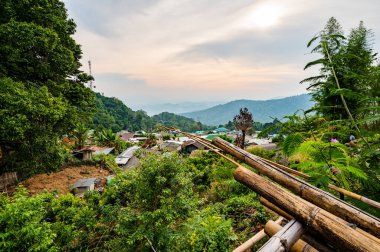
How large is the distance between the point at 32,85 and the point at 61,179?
7243 millimetres

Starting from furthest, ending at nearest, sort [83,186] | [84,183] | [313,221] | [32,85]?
[84,183], [83,186], [32,85], [313,221]

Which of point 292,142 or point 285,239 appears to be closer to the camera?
point 285,239

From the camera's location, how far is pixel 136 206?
6.43 m

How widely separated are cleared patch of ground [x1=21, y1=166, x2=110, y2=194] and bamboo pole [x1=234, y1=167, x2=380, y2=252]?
12.5 m

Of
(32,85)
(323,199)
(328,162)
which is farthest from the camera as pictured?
(32,85)

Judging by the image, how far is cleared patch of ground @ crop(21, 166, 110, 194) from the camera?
42.3 ft

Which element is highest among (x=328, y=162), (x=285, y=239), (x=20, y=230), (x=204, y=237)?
(x=328, y=162)

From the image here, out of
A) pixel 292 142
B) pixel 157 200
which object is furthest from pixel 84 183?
pixel 292 142

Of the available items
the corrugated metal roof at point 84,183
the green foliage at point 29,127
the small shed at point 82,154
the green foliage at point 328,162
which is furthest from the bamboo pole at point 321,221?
the small shed at point 82,154

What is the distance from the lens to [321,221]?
1353 millimetres

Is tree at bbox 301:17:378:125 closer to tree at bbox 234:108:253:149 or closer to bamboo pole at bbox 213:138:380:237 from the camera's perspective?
bamboo pole at bbox 213:138:380:237

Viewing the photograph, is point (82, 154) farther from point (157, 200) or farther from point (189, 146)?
point (157, 200)

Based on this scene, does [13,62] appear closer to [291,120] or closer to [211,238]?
[211,238]

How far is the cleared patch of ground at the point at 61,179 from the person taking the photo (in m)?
12.9
